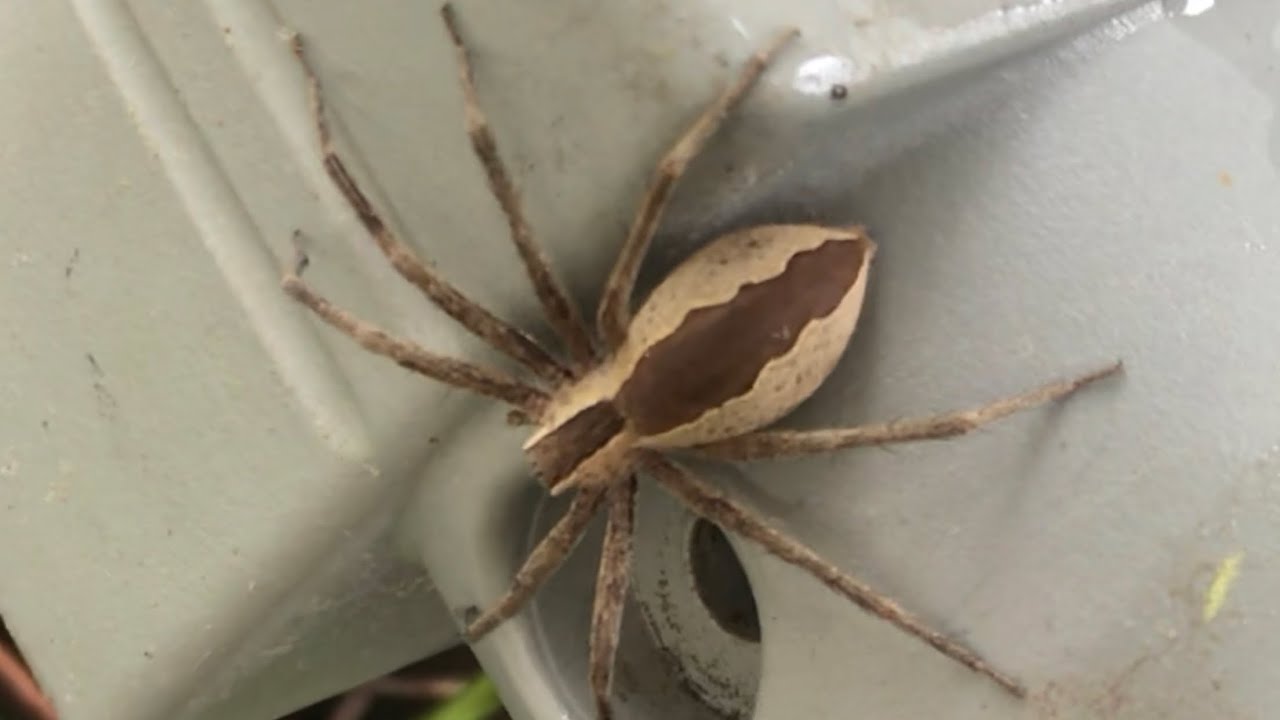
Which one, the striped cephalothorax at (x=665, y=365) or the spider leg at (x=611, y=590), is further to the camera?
the spider leg at (x=611, y=590)

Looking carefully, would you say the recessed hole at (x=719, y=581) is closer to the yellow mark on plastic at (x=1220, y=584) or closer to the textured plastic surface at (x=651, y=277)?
the textured plastic surface at (x=651, y=277)

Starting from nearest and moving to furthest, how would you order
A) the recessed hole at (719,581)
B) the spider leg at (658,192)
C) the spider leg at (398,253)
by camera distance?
the spider leg at (658,192)
the spider leg at (398,253)
the recessed hole at (719,581)

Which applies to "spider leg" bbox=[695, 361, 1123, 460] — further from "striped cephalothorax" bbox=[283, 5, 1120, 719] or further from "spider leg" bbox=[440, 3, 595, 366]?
"spider leg" bbox=[440, 3, 595, 366]

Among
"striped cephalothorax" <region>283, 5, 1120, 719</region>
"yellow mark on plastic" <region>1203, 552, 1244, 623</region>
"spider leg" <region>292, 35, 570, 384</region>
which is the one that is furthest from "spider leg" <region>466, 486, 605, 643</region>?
"yellow mark on plastic" <region>1203, 552, 1244, 623</region>

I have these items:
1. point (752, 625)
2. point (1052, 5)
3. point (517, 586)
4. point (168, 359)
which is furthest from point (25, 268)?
point (1052, 5)

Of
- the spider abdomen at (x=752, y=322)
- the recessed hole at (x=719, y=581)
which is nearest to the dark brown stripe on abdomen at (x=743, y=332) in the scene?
the spider abdomen at (x=752, y=322)

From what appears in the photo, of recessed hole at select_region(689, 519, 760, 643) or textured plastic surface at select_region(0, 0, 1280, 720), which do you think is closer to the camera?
textured plastic surface at select_region(0, 0, 1280, 720)

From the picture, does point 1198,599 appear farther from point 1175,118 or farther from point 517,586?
point 517,586
